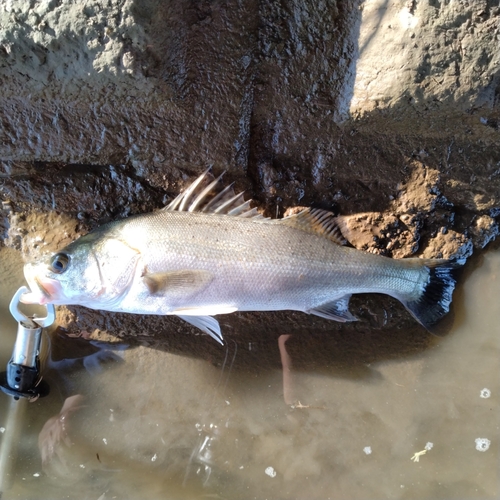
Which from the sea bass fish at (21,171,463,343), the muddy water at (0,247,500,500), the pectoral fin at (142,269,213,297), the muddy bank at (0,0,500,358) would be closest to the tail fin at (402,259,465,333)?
the sea bass fish at (21,171,463,343)

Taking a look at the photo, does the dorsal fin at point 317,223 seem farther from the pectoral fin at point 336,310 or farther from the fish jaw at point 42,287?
the fish jaw at point 42,287

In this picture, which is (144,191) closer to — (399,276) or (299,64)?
(299,64)

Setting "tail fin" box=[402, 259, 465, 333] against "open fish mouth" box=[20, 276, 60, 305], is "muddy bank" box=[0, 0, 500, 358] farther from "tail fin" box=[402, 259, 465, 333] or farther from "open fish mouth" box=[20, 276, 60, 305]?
"open fish mouth" box=[20, 276, 60, 305]

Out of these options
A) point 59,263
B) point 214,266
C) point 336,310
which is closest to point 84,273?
point 59,263

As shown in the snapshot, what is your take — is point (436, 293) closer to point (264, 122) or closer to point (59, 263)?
point (264, 122)

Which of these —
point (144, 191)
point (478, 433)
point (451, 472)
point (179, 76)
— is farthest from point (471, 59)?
point (451, 472)

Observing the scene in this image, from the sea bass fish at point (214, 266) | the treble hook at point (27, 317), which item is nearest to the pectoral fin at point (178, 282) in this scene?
the sea bass fish at point (214, 266)

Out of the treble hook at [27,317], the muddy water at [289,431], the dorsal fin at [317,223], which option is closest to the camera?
the treble hook at [27,317]

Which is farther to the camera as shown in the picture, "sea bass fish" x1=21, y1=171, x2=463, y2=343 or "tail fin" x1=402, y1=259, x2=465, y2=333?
"tail fin" x1=402, y1=259, x2=465, y2=333
